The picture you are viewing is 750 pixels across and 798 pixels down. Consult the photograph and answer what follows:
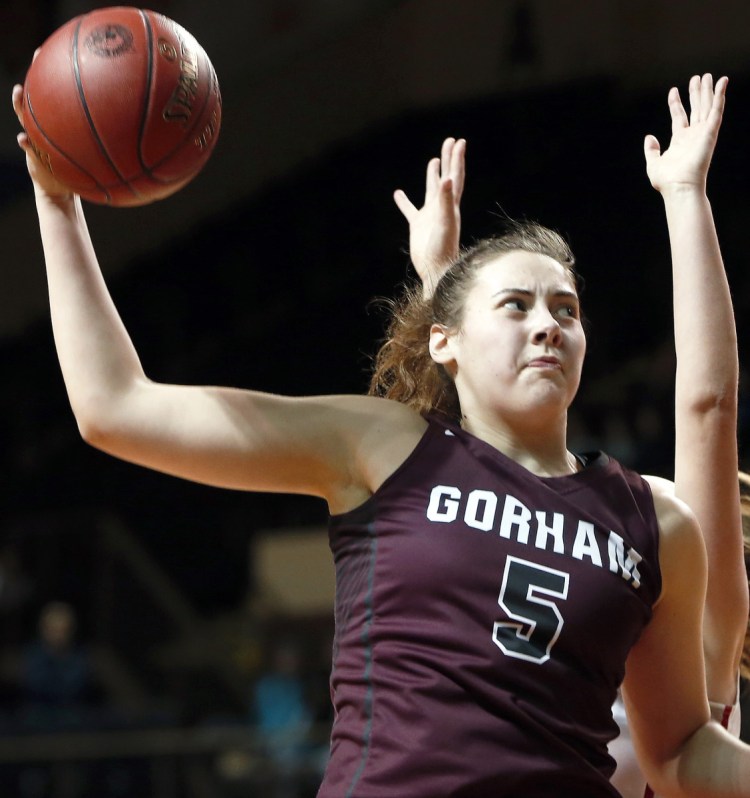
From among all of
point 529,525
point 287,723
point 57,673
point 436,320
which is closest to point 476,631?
point 529,525

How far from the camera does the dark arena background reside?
10.4m

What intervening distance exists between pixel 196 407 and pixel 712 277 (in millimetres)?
1044

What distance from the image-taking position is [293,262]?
46.6 ft

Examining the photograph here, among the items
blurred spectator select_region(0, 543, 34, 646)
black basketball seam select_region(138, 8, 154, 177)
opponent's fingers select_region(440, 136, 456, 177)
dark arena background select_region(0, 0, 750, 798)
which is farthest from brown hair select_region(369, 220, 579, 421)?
blurred spectator select_region(0, 543, 34, 646)

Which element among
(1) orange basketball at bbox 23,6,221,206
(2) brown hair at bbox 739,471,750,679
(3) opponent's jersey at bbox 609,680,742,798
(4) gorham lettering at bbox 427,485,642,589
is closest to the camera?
(4) gorham lettering at bbox 427,485,642,589

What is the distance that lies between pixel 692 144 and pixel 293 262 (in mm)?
11779

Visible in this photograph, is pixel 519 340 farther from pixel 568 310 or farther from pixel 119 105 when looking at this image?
pixel 119 105

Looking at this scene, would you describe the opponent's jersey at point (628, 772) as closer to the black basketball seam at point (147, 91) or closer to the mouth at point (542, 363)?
the mouth at point (542, 363)

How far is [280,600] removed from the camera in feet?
35.1

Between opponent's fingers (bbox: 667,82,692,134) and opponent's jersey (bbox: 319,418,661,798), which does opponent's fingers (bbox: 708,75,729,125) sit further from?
opponent's jersey (bbox: 319,418,661,798)

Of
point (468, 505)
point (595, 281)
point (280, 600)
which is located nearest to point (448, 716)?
point (468, 505)

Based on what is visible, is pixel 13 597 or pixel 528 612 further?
pixel 13 597

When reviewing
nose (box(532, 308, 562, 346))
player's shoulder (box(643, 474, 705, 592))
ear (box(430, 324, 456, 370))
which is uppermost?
nose (box(532, 308, 562, 346))

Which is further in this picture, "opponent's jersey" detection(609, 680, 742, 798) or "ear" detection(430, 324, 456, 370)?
"opponent's jersey" detection(609, 680, 742, 798)
